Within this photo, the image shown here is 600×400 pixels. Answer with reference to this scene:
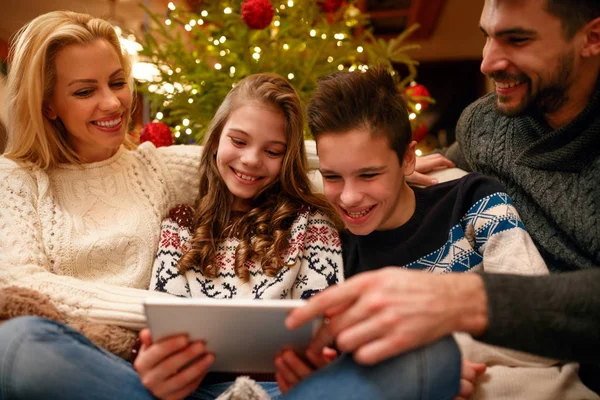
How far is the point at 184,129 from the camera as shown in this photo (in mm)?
2381

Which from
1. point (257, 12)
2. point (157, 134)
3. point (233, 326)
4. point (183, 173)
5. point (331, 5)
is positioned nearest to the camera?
point (233, 326)

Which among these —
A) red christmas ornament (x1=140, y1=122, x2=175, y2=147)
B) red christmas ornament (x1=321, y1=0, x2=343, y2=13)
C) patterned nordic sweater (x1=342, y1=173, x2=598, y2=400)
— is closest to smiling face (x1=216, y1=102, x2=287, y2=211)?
patterned nordic sweater (x1=342, y1=173, x2=598, y2=400)

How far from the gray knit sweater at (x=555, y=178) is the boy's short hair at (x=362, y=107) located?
0.26m

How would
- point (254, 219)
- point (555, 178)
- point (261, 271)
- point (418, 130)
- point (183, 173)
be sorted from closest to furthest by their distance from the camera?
point (555, 178) → point (261, 271) → point (254, 219) → point (183, 173) → point (418, 130)

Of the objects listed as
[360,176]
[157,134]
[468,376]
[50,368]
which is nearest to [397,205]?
[360,176]

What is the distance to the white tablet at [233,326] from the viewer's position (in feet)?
2.39

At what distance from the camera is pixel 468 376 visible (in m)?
0.94

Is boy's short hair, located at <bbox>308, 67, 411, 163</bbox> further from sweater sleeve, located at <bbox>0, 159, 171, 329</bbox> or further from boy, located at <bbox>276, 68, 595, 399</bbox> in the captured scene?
sweater sleeve, located at <bbox>0, 159, 171, 329</bbox>

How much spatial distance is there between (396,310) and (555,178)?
0.68 metres

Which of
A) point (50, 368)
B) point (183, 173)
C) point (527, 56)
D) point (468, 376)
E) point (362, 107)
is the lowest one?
point (468, 376)

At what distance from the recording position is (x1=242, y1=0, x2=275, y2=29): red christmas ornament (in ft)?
6.15

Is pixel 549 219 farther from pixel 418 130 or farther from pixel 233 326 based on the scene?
pixel 418 130

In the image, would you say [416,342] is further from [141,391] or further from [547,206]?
[547,206]

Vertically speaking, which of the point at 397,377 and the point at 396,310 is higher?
the point at 396,310
